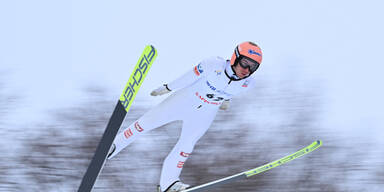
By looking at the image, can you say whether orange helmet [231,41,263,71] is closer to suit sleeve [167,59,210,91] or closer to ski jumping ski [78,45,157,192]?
suit sleeve [167,59,210,91]

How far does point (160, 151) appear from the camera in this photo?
8.17 meters

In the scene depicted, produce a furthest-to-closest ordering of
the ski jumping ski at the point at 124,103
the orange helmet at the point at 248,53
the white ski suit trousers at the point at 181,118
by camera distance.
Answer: the white ski suit trousers at the point at 181,118 → the orange helmet at the point at 248,53 → the ski jumping ski at the point at 124,103

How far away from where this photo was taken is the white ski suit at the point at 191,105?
479 cm

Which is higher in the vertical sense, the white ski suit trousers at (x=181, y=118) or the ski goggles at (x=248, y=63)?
the ski goggles at (x=248, y=63)

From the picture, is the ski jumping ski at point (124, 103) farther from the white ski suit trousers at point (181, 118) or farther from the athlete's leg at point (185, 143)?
the athlete's leg at point (185, 143)

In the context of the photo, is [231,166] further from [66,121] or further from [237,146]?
[66,121]

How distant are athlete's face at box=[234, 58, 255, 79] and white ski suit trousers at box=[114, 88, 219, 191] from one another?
453mm

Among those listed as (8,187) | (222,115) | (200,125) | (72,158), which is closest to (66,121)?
(72,158)

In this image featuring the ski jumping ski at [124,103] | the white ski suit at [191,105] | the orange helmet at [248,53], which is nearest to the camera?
the ski jumping ski at [124,103]

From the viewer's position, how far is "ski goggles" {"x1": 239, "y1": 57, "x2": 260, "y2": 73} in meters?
4.54

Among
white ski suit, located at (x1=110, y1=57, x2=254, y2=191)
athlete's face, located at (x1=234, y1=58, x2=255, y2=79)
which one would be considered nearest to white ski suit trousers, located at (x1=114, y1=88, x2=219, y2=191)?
white ski suit, located at (x1=110, y1=57, x2=254, y2=191)

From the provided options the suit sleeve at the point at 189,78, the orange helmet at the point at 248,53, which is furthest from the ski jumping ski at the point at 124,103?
the orange helmet at the point at 248,53

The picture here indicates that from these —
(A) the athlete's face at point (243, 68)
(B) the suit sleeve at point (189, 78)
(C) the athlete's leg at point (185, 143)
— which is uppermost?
(A) the athlete's face at point (243, 68)

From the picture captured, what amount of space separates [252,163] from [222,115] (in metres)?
0.81
